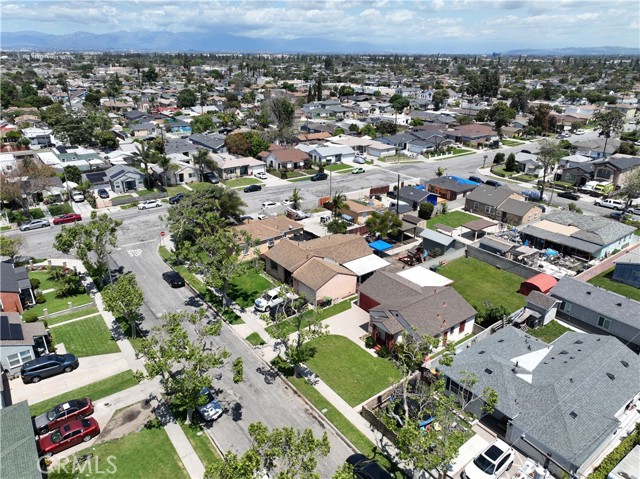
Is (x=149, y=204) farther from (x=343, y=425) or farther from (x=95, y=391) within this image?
(x=343, y=425)

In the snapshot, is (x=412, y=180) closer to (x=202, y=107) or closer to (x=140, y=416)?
(x=140, y=416)

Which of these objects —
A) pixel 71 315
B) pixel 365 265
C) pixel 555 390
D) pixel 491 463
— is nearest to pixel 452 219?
pixel 365 265

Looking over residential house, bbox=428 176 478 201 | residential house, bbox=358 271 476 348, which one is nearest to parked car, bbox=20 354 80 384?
residential house, bbox=358 271 476 348

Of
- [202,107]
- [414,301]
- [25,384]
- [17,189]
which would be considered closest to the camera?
[25,384]

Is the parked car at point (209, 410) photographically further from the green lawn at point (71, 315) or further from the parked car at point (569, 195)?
the parked car at point (569, 195)

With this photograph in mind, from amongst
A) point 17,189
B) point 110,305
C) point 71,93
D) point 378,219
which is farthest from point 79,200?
point 71,93

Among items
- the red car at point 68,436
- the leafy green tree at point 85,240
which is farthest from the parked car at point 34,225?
the red car at point 68,436
